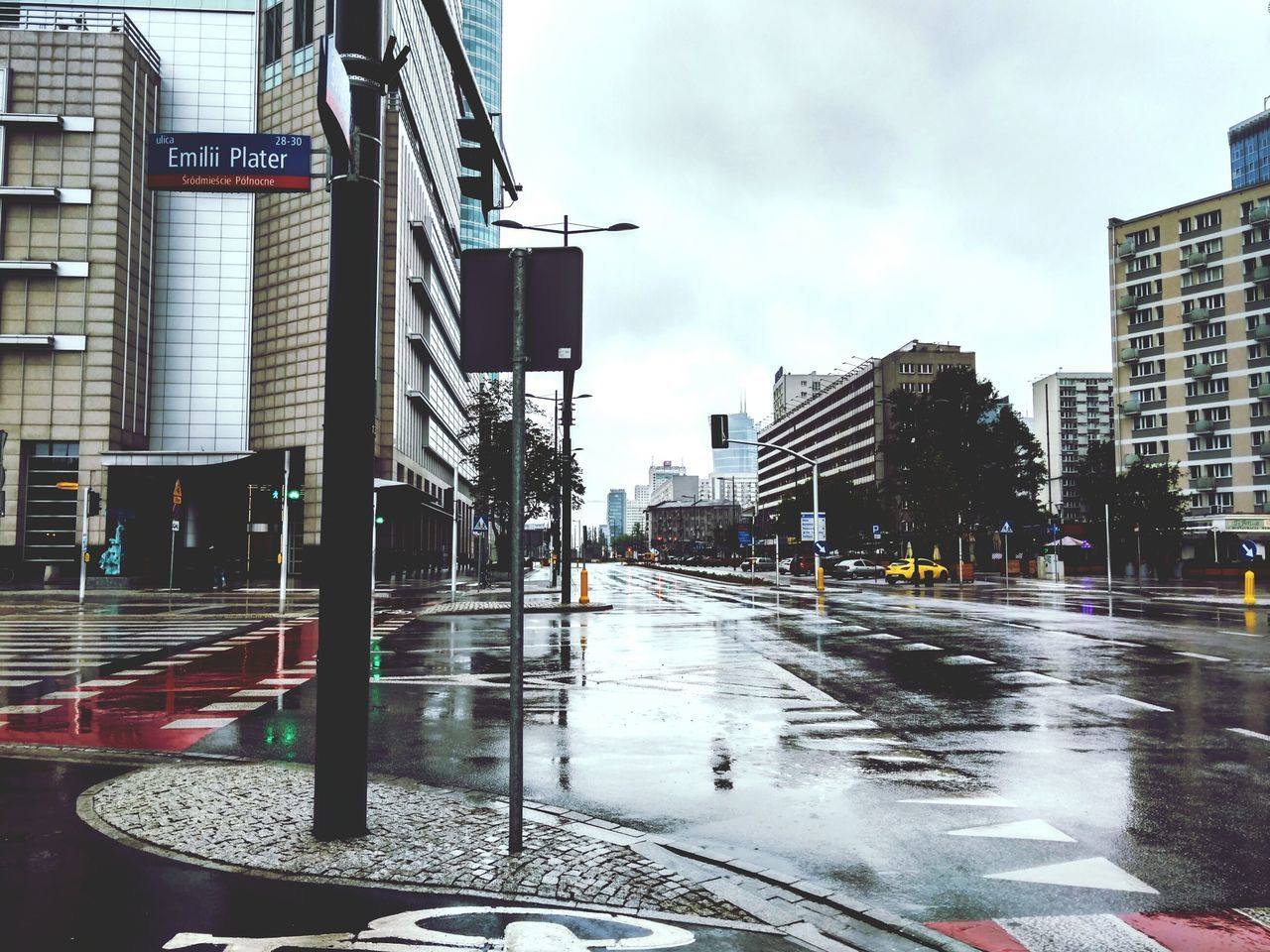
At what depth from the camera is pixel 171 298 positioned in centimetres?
5681

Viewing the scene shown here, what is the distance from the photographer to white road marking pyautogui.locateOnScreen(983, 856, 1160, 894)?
15.6ft

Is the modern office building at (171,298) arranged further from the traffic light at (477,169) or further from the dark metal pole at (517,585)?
the dark metal pole at (517,585)

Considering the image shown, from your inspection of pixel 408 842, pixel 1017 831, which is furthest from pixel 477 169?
pixel 1017 831

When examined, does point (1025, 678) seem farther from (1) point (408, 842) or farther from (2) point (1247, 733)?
(1) point (408, 842)

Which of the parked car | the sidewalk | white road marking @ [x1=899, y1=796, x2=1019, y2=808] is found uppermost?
the sidewalk

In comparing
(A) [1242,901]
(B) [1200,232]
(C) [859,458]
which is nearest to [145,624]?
(A) [1242,901]

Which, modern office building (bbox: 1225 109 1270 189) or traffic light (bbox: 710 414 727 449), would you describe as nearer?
traffic light (bbox: 710 414 727 449)

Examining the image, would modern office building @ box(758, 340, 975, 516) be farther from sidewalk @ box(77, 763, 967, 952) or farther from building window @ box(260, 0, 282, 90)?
sidewalk @ box(77, 763, 967, 952)

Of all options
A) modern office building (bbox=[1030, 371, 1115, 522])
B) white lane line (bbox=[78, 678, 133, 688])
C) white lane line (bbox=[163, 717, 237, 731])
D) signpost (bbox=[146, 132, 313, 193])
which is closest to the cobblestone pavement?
white lane line (bbox=[163, 717, 237, 731])

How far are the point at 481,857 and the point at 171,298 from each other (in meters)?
60.4

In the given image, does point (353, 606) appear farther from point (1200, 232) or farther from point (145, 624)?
point (1200, 232)

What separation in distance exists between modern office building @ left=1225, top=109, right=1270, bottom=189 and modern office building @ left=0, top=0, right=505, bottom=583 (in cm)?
11754

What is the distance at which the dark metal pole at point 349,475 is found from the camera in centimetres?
520

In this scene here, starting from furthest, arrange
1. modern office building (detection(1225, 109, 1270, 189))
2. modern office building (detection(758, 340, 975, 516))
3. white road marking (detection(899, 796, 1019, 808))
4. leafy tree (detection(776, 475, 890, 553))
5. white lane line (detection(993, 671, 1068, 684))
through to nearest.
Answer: modern office building (detection(1225, 109, 1270, 189))
modern office building (detection(758, 340, 975, 516))
leafy tree (detection(776, 475, 890, 553))
white lane line (detection(993, 671, 1068, 684))
white road marking (detection(899, 796, 1019, 808))
